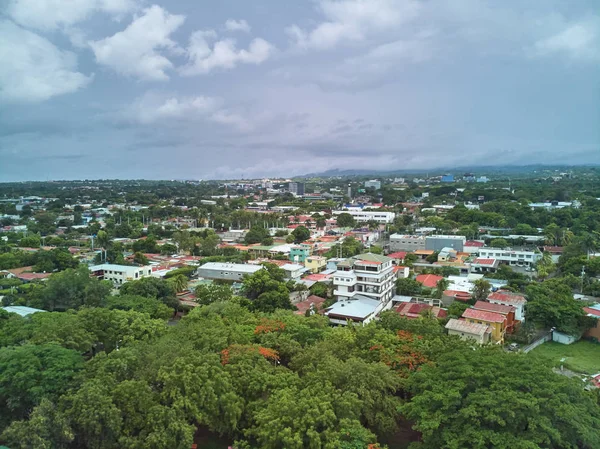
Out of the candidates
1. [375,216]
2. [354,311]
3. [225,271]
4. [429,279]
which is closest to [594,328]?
[429,279]

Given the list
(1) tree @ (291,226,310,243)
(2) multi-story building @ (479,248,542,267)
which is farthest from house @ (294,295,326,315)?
(1) tree @ (291,226,310,243)

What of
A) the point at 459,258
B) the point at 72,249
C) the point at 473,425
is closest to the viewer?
the point at 473,425

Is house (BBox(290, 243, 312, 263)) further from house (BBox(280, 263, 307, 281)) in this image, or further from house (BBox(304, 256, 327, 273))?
house (BBox(280, 263, 307, 281))

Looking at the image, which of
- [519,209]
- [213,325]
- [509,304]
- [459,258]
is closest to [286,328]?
[213,325]

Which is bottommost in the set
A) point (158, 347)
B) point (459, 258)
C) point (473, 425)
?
point (459, 258)

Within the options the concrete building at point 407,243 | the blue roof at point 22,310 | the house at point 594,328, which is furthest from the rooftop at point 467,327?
the concrete building at point 407,243

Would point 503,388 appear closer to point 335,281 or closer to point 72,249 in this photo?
point 335,281
